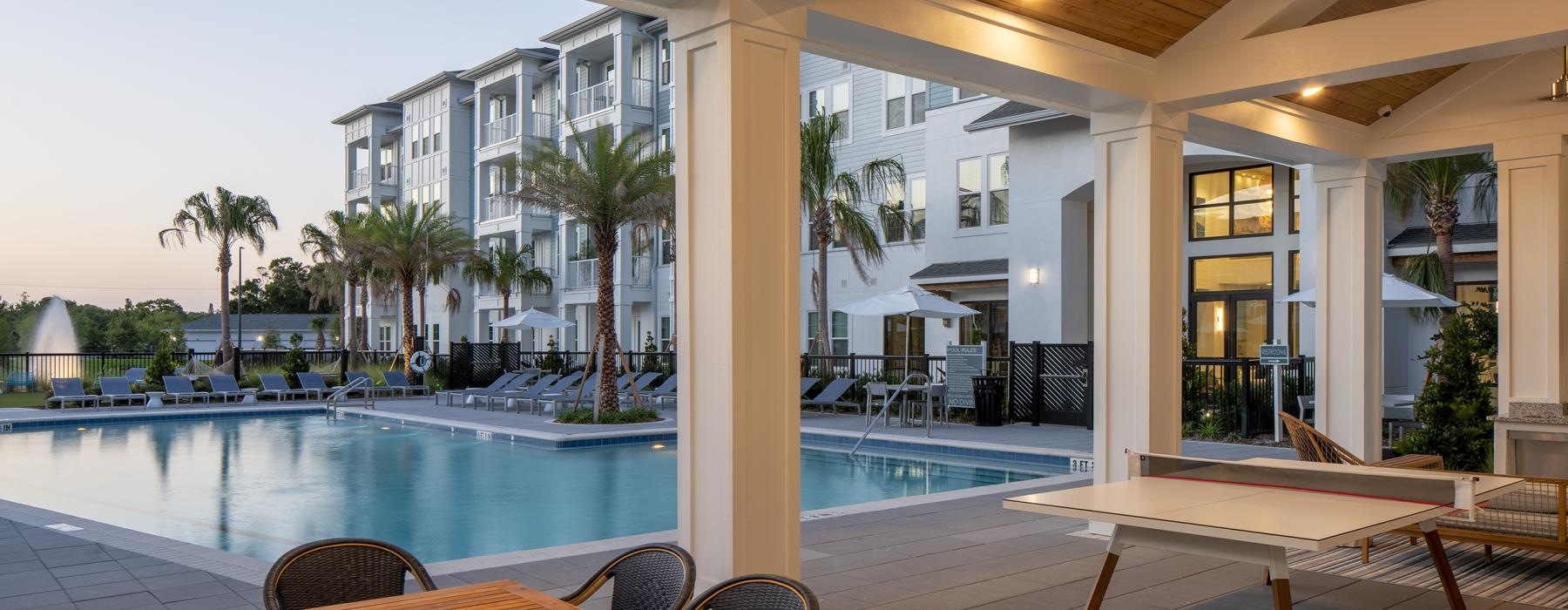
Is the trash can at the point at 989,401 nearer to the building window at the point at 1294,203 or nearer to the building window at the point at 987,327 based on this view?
the building window at the point at 987,327

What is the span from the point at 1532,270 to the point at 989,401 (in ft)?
27.8

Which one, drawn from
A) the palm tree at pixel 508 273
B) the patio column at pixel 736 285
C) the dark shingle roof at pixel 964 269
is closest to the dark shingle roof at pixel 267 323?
the palm tree at pixel 508 273

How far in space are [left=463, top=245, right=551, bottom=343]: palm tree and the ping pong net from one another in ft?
83.6

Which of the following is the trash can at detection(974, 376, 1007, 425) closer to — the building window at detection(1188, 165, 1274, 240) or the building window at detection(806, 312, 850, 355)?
the building window at detection(1188, 165, 1274, 240)

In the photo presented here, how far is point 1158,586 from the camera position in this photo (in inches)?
217

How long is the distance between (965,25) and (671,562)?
3.76m

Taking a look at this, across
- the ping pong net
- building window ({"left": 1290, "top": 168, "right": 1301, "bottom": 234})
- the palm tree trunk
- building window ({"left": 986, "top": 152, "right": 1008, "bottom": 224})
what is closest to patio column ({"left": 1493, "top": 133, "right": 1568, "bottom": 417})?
the ping pong net

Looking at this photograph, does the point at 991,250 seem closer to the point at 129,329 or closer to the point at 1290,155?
the point at 1290,155

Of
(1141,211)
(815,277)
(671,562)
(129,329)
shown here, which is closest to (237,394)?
(815,277)

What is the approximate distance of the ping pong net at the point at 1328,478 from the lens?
3.93 metres

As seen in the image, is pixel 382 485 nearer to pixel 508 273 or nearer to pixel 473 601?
pixel 473 601

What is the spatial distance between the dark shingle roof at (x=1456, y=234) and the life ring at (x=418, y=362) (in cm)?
2032

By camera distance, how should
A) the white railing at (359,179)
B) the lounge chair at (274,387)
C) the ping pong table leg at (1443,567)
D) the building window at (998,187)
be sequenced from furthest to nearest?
A: the white railing at (359,179), the lounge chair at (274,387), the building window at (998,187), the ping pong table leg at (1443,567)

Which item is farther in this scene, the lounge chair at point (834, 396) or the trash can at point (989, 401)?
the lounge chair at point (834, 396)
